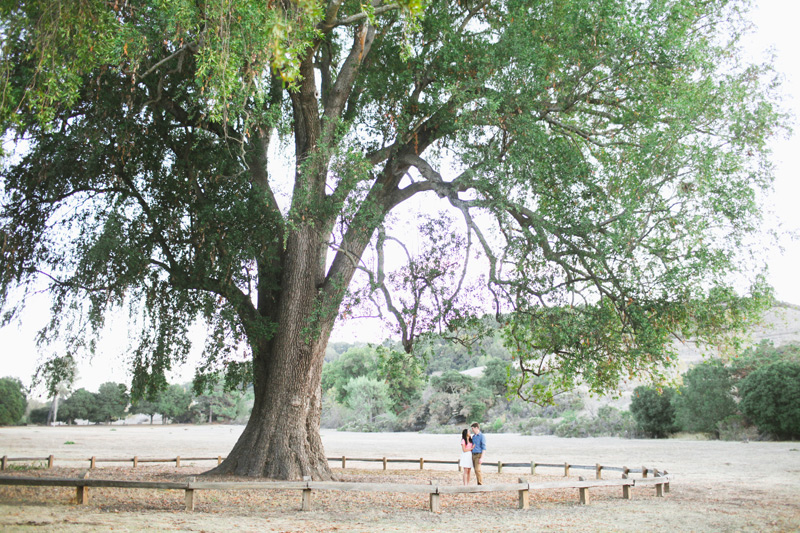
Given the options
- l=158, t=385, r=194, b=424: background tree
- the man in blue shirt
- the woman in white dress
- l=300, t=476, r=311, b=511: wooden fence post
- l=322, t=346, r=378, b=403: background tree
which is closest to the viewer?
l=300, t=476, r=311, b=511: wooden fence post

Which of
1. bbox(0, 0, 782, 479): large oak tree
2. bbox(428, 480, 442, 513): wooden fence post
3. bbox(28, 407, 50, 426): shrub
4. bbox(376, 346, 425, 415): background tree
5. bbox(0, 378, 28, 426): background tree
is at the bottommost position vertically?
bbox(28, 407, 50, 426): shrub

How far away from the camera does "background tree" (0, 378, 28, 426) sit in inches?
2450

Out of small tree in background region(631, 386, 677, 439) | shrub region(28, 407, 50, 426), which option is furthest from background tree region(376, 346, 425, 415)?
shrub region(28, 407, 50, 426)

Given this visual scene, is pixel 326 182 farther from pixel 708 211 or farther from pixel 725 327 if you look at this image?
pixel 725 327

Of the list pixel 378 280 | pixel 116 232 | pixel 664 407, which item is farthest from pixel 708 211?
pixel 664 407

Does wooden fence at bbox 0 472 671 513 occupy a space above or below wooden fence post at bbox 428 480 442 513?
above

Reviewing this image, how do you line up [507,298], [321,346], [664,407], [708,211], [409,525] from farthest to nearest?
[664,407] → [321,346] → [507,298] → [708,211] → [409,525]

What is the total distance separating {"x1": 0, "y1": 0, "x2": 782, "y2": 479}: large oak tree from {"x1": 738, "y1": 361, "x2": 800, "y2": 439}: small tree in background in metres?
26.8

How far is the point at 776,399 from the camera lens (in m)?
32.2

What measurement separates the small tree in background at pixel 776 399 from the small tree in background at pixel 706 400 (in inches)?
132

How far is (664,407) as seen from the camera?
4088cm

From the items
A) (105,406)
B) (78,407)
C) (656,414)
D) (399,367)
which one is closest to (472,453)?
(399,367)

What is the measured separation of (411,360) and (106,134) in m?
7.44

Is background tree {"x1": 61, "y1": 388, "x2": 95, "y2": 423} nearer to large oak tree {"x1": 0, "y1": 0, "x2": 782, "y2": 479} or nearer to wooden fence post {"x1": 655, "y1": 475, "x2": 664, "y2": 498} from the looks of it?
large oak tree {"x1": 0, "y1": 0, "x2": 782, "y2": 479}
